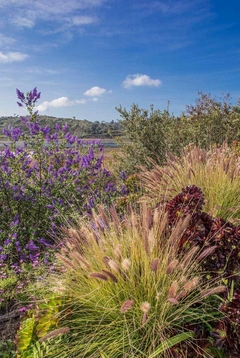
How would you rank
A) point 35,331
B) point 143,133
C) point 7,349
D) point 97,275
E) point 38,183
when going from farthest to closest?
point 143,133
point 38,183
point 7,349
point 35,331
point 97,275

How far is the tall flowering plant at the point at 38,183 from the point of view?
4.68 meters

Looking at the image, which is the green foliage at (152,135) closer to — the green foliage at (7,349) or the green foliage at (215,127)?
the green foliage at (215,127)

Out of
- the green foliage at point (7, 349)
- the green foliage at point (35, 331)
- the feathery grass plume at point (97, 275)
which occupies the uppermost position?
the feathery grass plume at point (97, 275)

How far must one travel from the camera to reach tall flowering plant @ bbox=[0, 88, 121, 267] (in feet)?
15.4

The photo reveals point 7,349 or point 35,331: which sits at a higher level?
point 35,331

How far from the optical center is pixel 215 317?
210 cm

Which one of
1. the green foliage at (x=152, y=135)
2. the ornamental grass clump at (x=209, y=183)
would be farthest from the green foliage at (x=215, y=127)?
the ornamental grass clump at (x=209, y=183)

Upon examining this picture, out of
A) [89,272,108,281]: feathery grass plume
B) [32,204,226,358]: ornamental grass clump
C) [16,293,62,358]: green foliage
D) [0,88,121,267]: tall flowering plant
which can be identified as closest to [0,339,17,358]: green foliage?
[16,293,62,358]: green foliage

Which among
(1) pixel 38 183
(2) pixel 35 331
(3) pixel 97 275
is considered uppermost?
(3) pixel 97 275

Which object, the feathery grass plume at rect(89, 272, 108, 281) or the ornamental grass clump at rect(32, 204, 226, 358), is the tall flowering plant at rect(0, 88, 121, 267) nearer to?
the ornamental grass clump at rect(32, 204, 226, 358)

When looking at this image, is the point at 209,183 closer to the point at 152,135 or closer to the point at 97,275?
the point at 97,275

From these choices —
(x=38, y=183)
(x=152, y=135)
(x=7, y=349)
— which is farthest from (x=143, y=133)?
(x=7, y=349)

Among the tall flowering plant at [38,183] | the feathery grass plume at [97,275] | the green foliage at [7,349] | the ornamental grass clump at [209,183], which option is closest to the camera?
the feathery grass plume at [97,275]

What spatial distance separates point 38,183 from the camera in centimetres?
497
